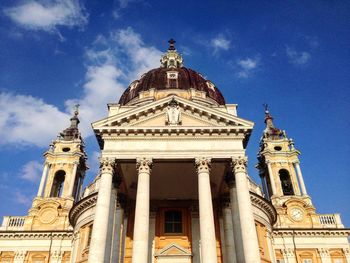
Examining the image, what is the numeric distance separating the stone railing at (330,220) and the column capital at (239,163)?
2189cm

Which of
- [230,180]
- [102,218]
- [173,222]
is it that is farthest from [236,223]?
[102,218]

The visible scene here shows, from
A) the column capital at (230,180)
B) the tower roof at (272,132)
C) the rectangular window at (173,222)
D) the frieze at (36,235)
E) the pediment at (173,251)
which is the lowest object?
the pediment at (173,251)

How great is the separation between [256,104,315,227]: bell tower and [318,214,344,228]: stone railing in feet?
3.47

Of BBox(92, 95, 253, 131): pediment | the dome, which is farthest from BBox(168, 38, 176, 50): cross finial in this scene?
BBox(92, 95, 253, 131): pediment

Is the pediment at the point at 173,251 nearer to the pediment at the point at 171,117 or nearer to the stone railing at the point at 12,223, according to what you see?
the pediment at the point at 171,117

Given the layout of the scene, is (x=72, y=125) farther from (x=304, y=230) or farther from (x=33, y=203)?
(x=304, y=230)

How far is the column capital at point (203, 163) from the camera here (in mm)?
21423

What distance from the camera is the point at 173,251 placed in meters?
24.8

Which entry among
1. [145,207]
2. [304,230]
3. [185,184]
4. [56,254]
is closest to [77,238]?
[56,254]

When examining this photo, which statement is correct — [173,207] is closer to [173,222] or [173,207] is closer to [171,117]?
[173,222]

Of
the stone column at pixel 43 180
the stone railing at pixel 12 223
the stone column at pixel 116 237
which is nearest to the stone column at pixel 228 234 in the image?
the stone column at pixel 116 237

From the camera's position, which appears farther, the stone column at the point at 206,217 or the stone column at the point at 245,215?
the stone column at the point at 245,215

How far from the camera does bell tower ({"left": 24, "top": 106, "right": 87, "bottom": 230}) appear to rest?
38406 millimetres

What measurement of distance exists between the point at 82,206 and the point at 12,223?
1221cm
